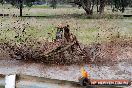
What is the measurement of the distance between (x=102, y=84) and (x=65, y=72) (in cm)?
969

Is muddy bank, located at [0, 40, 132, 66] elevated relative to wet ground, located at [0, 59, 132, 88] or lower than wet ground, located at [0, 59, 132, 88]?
elevated

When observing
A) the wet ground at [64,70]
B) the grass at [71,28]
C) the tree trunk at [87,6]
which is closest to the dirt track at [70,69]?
the wet ground at [64,70]

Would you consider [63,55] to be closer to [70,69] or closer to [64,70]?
[70,69]

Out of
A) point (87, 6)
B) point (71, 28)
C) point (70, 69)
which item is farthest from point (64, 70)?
point (87, 6)

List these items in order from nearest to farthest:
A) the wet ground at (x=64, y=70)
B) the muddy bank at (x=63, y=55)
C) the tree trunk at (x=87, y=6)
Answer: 1. the wet ground at (x=64, y=70)
2. the muddy bank at (x=63, y=55)
3. the tree trunk at (x=87, y=6)

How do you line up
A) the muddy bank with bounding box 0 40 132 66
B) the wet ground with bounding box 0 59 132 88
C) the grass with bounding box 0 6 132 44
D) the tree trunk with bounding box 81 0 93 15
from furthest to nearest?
1. the tree trunk with bounding box 81 0 93 15
2. the grass with bounding box 0 6 132 44
3. the muddy bank with bounding box 0 40 132 66
4. the wet ground with bounding box 0 59 132 88

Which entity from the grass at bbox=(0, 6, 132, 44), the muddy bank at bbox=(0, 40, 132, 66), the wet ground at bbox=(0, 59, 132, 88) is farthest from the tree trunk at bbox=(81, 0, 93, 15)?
the wet ground at bbox=(0, 59, 132, 88)

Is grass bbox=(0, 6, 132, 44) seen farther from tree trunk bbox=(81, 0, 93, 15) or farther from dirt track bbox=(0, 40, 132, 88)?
tree trunk bbox=(81, 0, 93, 15)

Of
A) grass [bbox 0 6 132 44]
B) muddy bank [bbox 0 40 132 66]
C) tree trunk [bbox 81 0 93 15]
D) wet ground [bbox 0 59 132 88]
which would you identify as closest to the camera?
wet ground [bbox 0 59 132 88]

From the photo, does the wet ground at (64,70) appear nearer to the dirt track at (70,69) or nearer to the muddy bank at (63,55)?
the dirt track at (70,69)

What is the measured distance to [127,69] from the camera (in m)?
14.6

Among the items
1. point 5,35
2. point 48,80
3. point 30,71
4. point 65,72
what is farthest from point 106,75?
point 5,35

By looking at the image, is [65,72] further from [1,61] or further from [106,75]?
[1,61]

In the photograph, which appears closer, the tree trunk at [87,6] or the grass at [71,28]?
the grass at [71,28]
